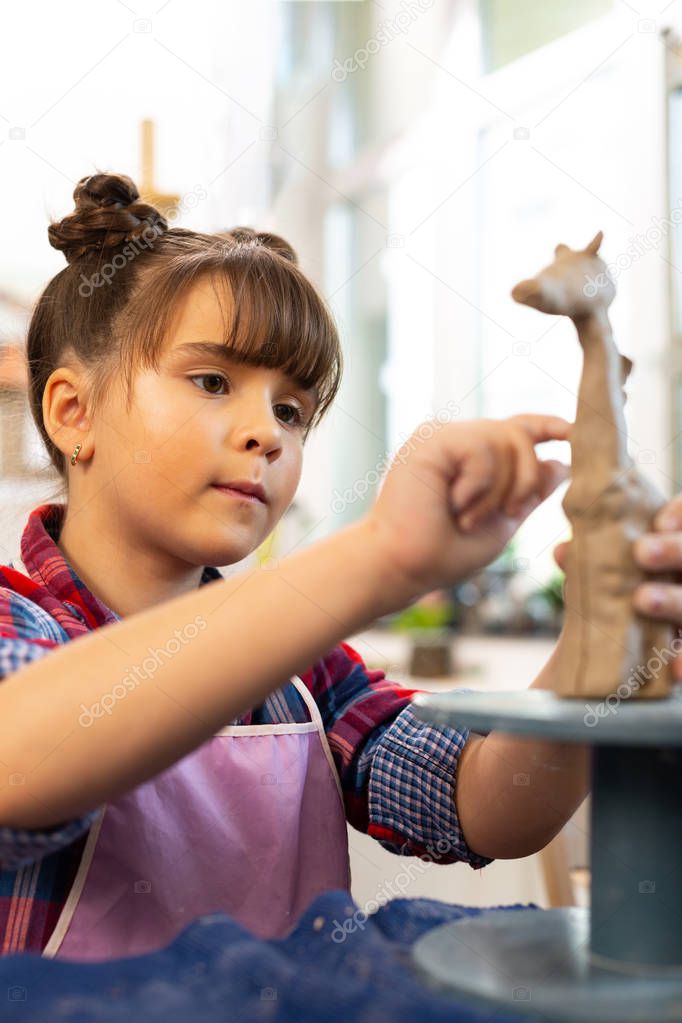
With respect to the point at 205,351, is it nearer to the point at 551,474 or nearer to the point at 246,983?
the point at 551,474

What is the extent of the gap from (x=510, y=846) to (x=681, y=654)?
39 centimetres

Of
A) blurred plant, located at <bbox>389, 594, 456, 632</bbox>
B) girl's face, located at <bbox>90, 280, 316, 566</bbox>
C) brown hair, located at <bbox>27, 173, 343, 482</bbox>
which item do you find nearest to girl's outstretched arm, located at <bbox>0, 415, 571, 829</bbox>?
girl's face, located at <bbox>90, 280, 316, 566</bbox>

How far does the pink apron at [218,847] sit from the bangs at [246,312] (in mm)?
354

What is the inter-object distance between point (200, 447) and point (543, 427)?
437 mm

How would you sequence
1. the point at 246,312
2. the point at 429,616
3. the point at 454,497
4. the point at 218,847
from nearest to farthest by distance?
the point at 454,497, the point at 218,847, the point at 246,312, the point at 429,616

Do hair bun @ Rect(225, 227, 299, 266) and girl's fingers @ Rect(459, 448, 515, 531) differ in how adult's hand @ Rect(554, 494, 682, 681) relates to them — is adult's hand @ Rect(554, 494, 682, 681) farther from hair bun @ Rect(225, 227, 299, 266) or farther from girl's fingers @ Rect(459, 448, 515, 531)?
hair bun @ Rect(225, 227, 299, 266)

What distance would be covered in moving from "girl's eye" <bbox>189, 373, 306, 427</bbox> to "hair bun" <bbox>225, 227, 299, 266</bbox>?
0.21 metres

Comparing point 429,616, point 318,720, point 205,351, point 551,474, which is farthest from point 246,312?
point 429,616

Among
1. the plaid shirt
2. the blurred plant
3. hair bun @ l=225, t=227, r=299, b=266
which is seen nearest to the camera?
the plaid shirt

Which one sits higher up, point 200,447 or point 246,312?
point 246,312

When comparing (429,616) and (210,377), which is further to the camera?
(429,616)

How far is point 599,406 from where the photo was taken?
0.58 metres

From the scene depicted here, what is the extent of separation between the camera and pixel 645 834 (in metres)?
0.54

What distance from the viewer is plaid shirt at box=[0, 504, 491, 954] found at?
822 mm
